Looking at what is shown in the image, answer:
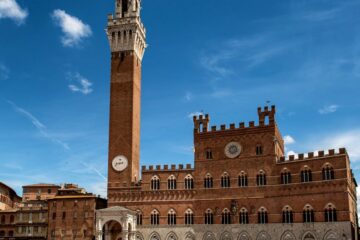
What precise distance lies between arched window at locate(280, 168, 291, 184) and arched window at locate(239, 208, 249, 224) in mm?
5520

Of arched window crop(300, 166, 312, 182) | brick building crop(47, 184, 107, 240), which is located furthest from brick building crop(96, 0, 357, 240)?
brick building crop(47, 184, 107, 240)

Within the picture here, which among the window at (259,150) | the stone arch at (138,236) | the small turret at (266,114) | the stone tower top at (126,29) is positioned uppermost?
the stone tower top at (126,29)

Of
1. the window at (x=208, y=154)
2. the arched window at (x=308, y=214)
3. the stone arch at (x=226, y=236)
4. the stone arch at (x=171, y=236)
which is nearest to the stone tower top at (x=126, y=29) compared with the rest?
the window at (x=208, y=154)

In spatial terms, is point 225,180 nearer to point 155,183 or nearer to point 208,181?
point 208,181

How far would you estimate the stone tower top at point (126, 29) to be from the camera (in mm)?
65062

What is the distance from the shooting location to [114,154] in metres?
61.2

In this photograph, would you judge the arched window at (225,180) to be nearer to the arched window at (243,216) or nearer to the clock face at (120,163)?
the arched window at (243,216)

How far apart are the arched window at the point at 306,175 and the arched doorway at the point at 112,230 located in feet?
76.1

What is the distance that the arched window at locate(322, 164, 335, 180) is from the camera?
162 feet

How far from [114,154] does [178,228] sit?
42.4 feet

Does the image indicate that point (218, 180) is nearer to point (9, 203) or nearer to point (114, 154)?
point (114, 154)

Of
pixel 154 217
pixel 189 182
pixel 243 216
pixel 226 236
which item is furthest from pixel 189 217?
pixel 243 216

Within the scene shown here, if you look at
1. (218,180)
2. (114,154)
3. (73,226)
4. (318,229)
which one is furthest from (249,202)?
(73,226)

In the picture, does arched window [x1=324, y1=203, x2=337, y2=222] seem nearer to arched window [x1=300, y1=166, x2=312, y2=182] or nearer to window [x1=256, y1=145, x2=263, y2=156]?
arched window [x1=300, y1=166, x2=312, y2=182]
